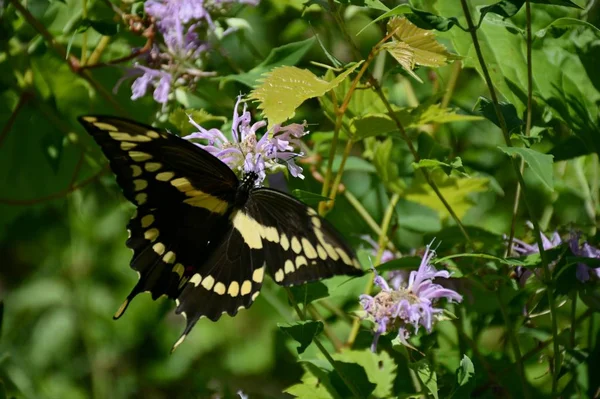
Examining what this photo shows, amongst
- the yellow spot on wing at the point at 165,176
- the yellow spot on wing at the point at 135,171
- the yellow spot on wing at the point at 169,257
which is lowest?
the yellow spot on wing at the point at 169,257

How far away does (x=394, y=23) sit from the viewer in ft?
2.51

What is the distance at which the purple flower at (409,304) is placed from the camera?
793 millimetres

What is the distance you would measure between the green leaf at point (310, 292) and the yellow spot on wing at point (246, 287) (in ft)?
0.16

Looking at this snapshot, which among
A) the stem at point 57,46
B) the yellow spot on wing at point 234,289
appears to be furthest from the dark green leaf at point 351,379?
the stem at point 57,46

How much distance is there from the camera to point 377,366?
93cm

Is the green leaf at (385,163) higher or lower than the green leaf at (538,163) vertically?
lower

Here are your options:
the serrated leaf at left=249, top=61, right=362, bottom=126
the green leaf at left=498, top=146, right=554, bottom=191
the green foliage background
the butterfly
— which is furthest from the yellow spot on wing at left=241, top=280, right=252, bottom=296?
the green leaf at left=498, top=146, right=554, bottom=191

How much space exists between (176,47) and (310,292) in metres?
0.36

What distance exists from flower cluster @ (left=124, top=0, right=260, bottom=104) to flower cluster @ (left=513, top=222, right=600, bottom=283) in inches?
16.9

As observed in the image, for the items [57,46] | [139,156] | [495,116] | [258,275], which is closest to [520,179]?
[495,116]

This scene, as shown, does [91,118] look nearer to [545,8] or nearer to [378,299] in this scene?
[378,299]

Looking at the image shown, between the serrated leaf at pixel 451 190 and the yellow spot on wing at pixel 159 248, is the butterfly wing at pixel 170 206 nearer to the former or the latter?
the yellow spot on wing at pixel 159 248

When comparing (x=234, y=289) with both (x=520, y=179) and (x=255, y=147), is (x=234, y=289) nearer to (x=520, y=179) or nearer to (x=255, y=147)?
(x=255, y=147)

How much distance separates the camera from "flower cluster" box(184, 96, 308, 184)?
797 mm
